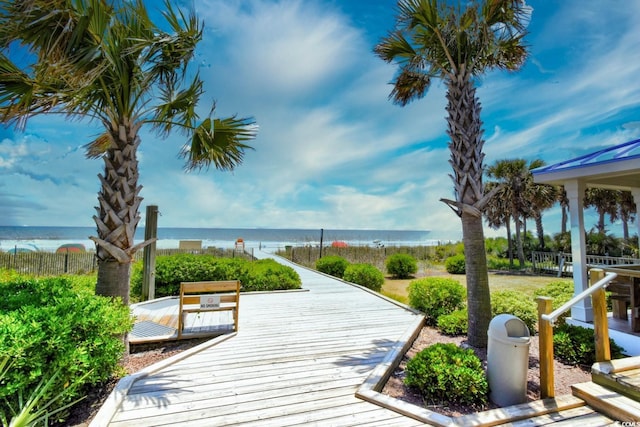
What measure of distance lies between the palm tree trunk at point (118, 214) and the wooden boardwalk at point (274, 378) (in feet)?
4.10

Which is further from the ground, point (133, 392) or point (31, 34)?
point (31, 34)

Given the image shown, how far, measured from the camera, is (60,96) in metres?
3.39

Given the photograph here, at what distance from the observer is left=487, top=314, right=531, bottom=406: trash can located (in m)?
2.84

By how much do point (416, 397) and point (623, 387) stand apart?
192cm

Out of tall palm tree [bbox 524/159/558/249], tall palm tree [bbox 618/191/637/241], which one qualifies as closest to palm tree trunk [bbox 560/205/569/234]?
tall palm tree [bbox 618/191/637/241]

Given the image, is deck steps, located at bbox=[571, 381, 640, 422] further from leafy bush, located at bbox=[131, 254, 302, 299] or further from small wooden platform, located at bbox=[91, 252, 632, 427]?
leafy bush, located at bbox=[131, 254, 302, 299]

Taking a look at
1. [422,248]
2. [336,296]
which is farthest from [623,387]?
[422,248]

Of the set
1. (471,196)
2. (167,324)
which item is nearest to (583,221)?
(471,196)

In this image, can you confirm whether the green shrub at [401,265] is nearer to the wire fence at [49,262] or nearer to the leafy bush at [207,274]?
the leafy bush at [207,274]

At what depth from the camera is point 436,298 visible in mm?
5836

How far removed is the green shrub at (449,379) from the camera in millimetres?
2891

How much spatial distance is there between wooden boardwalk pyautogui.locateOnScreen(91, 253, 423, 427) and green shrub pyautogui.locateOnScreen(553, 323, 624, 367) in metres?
1.93

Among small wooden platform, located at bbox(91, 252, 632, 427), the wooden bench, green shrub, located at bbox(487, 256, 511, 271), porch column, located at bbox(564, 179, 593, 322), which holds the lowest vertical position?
green shrub, located at bbox(487, 256, 511, 271)

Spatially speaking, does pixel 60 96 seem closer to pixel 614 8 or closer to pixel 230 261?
pixel 230 261
